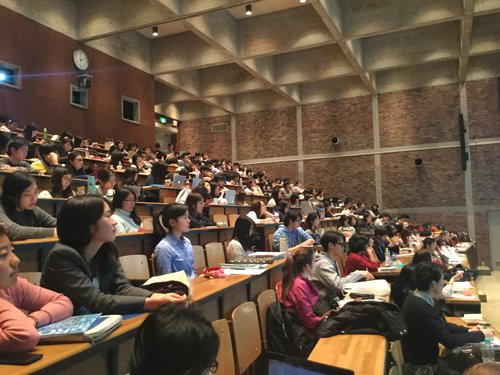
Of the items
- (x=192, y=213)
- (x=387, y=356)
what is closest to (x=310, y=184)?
(x=192, y=213)

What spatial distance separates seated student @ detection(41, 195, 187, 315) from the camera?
5.82ft

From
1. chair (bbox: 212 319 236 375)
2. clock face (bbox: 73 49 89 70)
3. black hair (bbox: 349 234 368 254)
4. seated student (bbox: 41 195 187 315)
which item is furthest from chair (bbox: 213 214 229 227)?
clock face (bbox: 73 49 89 70)

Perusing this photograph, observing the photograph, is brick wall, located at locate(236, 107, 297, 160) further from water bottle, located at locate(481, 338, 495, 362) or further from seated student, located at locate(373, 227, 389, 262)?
water bottle, located at locate(481, 338, 495, 362)

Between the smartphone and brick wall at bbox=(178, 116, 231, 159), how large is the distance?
1605 cm

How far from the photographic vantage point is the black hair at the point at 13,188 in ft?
10.6

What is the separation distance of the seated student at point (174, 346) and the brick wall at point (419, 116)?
47.9ft

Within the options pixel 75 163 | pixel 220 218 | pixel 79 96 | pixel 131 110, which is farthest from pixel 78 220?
pixel 131 110

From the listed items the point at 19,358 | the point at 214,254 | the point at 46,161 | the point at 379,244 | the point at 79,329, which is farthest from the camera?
the point at 379,244

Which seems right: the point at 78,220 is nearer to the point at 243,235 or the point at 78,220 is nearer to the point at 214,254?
the point at 243,235

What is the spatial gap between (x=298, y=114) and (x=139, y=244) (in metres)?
13.0

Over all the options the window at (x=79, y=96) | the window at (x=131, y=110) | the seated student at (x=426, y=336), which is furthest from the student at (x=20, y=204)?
the window at (x=131, y=110)

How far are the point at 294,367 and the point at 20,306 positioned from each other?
3.86 ft

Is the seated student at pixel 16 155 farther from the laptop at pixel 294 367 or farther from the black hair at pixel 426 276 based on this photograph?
the laptop at pixel 294 367

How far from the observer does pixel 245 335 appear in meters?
2.55
